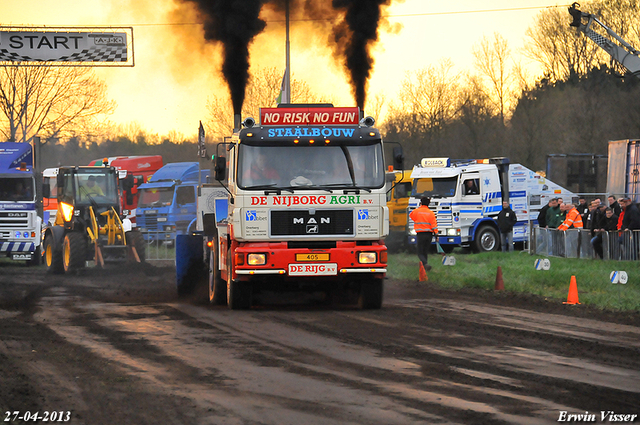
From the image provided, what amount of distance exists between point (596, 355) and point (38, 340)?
6558mm

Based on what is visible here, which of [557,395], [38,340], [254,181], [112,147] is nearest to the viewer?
[557,395]

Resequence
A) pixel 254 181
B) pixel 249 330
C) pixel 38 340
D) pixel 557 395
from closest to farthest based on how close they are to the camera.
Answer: pixel 557 395 < pixel 38 340 < pixel 249 330 < pixel 254 181

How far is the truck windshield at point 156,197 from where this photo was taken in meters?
36.5

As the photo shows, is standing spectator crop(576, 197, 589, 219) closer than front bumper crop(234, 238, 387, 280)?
No

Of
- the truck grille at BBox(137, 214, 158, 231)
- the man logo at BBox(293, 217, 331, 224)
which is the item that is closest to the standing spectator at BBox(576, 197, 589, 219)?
the man logo at BBox(293, 217, 331, 224)

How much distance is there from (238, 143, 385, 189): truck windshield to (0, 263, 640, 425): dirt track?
1.99 meters

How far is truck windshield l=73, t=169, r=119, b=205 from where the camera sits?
23922 mm

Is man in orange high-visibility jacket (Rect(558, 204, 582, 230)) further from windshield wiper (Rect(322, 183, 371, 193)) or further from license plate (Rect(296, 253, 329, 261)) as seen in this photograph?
license plate (Rect(296, 253, 329, 261))

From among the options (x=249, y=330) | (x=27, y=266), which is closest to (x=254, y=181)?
(x=249, y=330)

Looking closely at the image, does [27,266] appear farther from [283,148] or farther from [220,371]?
[220,371]

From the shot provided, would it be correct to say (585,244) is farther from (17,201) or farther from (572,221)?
(17,201)

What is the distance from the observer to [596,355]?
30.1 ft

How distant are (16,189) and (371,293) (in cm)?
1624

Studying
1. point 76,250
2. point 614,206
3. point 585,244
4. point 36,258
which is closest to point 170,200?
point 36,258
